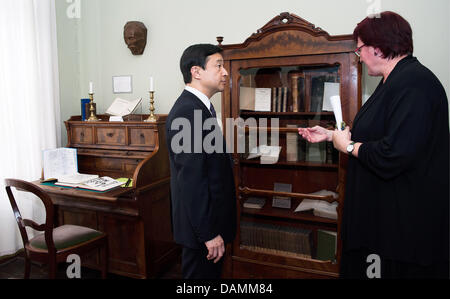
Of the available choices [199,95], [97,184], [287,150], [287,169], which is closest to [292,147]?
[287,150]

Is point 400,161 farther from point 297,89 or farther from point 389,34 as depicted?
point 297,89

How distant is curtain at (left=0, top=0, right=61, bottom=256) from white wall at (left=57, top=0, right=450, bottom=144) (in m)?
0.27

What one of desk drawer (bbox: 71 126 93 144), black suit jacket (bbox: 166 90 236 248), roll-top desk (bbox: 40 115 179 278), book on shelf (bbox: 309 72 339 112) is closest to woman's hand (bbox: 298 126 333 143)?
book on shelf (bbox: 309 72 339 112)

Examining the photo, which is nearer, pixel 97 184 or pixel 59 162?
pixel 97 184

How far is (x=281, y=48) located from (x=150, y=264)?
1.89 meters

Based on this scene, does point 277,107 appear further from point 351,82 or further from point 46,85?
point 46,85

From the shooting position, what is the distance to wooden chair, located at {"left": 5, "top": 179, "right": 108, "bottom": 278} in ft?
6.00

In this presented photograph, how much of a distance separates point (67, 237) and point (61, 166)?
2.42 ft

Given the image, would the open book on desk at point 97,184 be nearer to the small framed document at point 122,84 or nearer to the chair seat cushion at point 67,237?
the chair seat cushion at point 67,237

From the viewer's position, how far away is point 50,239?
190 cm

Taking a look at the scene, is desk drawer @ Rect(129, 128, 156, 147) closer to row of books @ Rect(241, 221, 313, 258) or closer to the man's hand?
row of books @ Rect(241, 221, 313, 258)

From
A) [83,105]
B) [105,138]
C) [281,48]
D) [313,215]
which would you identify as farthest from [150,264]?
[281,48]
